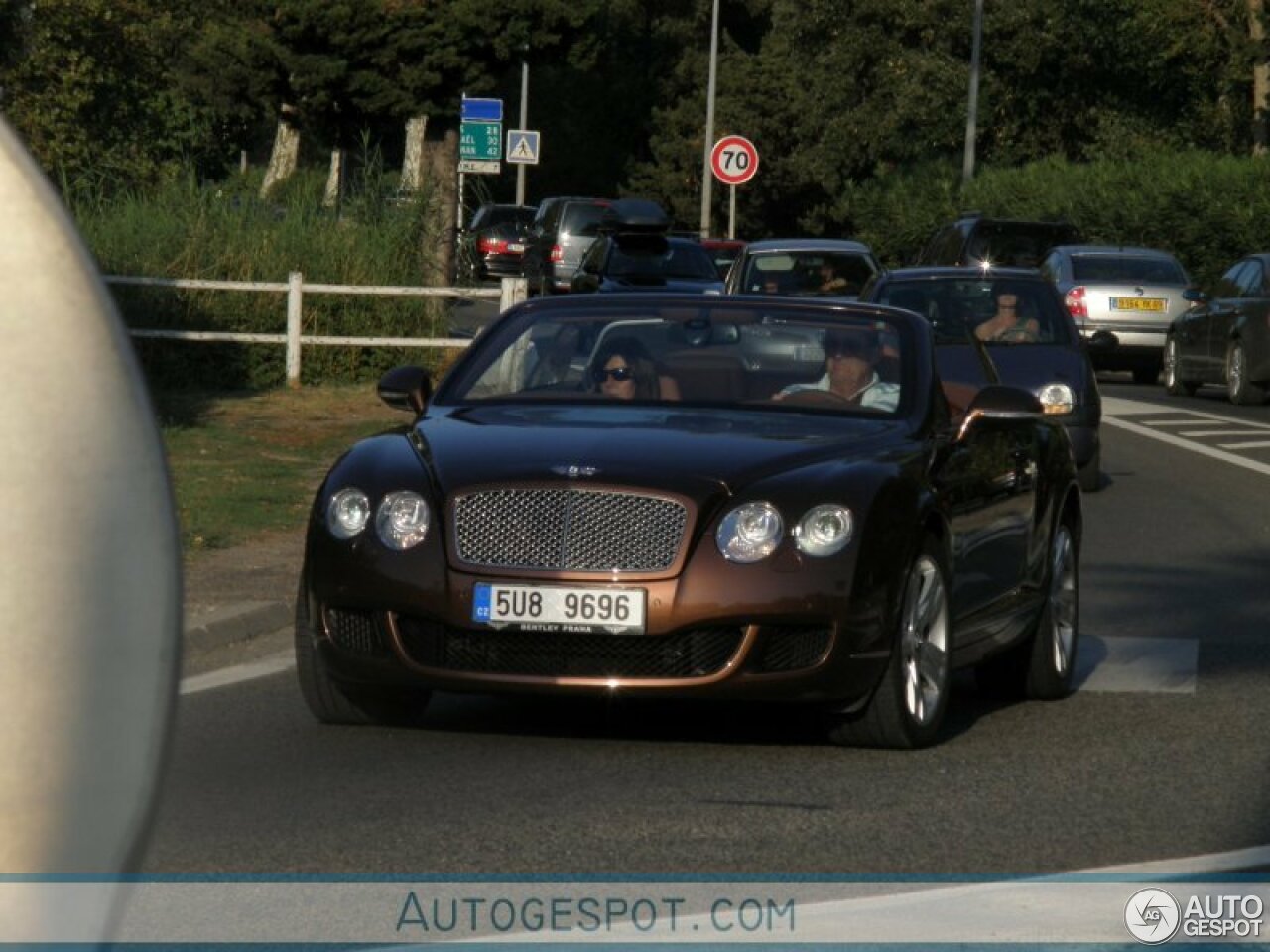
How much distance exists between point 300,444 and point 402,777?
12.2 metres

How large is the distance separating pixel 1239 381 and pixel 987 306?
9.94m

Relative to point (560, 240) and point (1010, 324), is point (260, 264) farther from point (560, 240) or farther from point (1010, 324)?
point (560, 240)

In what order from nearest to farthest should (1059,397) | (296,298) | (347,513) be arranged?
(347,513)
(1059,397)
(296,298)

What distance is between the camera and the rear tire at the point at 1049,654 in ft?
30.7

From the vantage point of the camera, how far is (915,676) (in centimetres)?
820

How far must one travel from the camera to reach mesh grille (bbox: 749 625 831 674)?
7.79 meters

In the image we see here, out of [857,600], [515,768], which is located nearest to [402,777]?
[515,768]

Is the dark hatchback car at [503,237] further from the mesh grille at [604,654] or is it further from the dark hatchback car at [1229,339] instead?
the mesh grille at [604,654]

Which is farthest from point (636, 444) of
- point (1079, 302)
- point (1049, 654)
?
point (1079, 302)

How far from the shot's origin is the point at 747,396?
917 cm

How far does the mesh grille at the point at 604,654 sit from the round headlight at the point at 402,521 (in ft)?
1.09

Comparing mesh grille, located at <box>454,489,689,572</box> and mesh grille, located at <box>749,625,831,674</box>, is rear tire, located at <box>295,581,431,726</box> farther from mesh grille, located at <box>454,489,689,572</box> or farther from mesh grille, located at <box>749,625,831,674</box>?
mesh grille, located at <box>749,625,831,674</box>

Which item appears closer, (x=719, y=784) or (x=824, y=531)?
(x=719, y=784)

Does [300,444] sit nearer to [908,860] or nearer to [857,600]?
[857,600]
